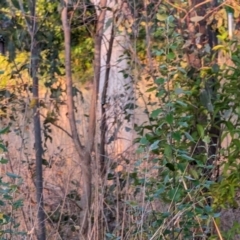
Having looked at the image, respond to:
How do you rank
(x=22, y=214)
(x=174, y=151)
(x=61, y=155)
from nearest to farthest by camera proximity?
(x=174, y=151) → (x=22, y=214) → (x=61, y=155)

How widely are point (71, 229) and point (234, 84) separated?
4.38ft

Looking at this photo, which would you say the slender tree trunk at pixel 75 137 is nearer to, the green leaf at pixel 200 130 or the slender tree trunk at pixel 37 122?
the slender tree trunk at pixel 37 122

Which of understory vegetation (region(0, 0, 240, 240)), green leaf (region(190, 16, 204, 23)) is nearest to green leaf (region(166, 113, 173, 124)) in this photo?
understory vegetation (region(0, 0, 240, 240))

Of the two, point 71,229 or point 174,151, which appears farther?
point 71,229

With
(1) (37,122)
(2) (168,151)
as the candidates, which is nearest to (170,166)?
(2) (168,151)

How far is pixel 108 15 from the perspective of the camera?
152 inches

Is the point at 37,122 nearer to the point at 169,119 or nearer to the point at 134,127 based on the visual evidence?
the point at 134,127

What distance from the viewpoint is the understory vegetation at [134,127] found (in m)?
2.95

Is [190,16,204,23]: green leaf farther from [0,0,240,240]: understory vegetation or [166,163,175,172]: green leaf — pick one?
[166,163,175,172]: green leaf

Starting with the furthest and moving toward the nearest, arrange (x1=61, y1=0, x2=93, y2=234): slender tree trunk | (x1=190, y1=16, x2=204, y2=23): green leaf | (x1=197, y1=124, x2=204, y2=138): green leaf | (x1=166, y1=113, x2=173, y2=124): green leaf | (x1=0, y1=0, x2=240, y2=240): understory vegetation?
(x1=61, y1=0, x2=93, y2=234): slender tree trunk, (x1=190, y1=16, x2=204, y2=23): green leaf, (x1=197, y1=124, x2=204, y2=138): green leaf, (x1=0, y1=0, x2=240, y2=240): understory vegetation, (x1=166, y1=113, x2=173, y2=124): green leaf

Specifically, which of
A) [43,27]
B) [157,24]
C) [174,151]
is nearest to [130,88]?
[157,24]

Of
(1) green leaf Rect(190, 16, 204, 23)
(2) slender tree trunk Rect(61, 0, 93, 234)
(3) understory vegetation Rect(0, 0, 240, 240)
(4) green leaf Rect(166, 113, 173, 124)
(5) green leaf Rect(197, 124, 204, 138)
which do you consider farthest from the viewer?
(2) slender tree trunk Rect(61, 0, 93, 234)

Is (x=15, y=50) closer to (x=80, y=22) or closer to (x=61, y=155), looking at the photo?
(x=80, y=22)

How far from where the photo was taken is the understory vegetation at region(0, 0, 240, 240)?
2.95 meters
